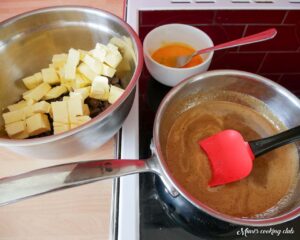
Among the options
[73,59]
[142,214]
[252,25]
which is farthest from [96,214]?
[252,25]

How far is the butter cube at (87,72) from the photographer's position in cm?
53

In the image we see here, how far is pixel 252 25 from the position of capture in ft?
2.40

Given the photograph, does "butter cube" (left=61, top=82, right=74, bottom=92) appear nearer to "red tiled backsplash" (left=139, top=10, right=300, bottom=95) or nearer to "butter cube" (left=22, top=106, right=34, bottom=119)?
"butter cube" (left=22, top=106, right=34, bottom=119)

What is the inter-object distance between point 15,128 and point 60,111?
0.28 ft

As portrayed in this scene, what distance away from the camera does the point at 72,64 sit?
53 cm

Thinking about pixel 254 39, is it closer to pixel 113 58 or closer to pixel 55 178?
pixel 113 58

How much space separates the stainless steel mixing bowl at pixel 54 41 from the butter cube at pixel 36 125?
41 mm

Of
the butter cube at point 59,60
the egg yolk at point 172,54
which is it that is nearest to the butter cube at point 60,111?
the butter cube at point 59,60

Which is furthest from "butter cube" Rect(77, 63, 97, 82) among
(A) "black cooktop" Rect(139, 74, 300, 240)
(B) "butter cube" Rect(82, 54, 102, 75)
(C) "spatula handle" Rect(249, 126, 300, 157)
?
(C) "spatula handle" Rect(249, 126, 300, 157)

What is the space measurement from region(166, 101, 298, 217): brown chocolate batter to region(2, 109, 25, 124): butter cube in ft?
0.89

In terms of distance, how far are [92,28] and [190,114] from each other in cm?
27

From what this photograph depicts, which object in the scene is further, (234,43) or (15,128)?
(234,43)

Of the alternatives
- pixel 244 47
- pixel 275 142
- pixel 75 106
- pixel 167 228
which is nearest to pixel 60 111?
pixel 75 106

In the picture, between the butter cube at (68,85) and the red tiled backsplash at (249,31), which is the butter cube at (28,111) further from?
the red tiled backsplash at (249,31)
